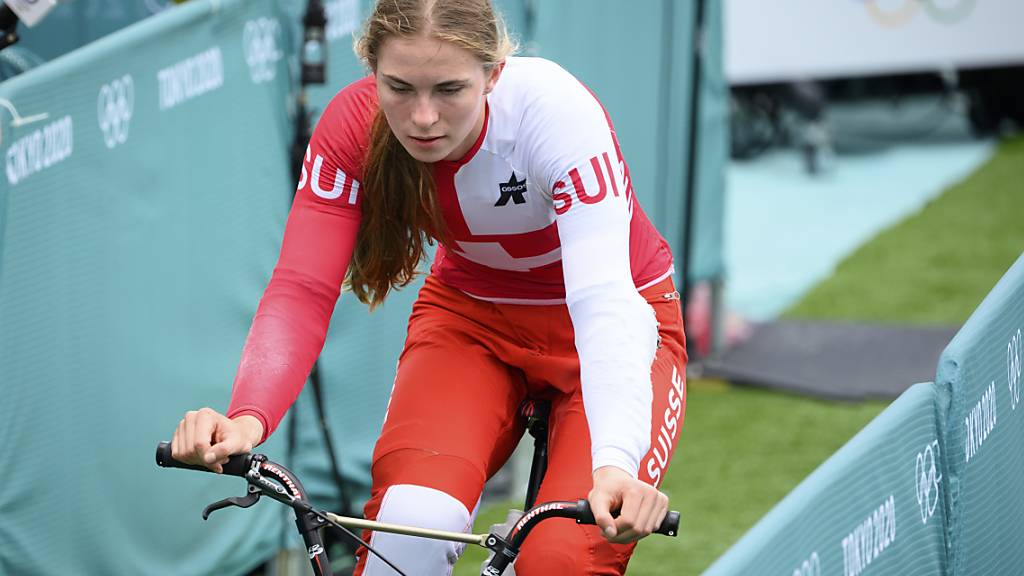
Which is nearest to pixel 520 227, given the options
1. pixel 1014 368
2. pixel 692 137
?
pixel 1014 368

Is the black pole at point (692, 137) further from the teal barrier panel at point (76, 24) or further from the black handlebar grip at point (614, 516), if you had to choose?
the black handlebar grip at point (614, 516)

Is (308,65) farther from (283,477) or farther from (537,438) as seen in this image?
(283,477)

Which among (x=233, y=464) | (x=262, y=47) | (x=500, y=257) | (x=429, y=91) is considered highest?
(x=429, y=91)

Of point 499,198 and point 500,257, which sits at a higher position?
point 499,198

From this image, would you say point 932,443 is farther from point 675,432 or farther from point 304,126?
point 304,126

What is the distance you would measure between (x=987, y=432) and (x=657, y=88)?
14.3ft

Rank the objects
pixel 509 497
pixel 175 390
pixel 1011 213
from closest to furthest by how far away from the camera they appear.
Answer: pixel 175 390
pixel 509 497
pixel 1011 213

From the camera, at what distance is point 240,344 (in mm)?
4734

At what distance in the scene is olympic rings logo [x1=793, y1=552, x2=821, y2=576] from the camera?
238 centimetres

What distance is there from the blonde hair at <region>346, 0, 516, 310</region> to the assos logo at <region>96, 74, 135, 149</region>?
3.42 ft

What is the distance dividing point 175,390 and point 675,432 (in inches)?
72.7

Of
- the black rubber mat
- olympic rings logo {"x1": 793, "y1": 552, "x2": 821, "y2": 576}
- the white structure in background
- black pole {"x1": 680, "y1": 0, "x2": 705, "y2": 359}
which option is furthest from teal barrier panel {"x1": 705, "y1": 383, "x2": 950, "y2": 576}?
the white structure in background

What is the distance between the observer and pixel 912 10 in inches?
482

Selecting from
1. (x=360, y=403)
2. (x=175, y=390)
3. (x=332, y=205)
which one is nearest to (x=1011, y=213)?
(x=360, y=403)
